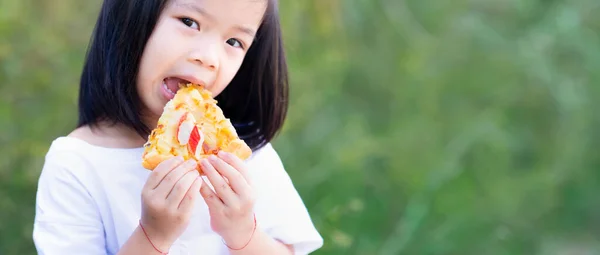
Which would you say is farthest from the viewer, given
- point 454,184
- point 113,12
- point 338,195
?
point 454,184

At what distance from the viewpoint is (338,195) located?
234cm

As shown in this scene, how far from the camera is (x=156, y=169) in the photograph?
3.87 feet

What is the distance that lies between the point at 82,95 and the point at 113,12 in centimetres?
18

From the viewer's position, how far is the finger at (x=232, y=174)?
4.01ft

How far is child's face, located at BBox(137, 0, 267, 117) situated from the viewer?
4.17ft

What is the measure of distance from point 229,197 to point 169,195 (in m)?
0.10

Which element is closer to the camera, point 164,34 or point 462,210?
point 164,34

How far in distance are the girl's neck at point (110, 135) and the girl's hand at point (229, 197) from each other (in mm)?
209

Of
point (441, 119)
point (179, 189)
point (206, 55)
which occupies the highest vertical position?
point (441, 119)

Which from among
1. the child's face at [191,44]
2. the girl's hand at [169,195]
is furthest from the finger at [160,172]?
the child's face at [191,44]

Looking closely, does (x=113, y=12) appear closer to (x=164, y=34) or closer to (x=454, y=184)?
(x=164, y=34)

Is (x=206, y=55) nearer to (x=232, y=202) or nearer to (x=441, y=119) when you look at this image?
(x=232, y=202)

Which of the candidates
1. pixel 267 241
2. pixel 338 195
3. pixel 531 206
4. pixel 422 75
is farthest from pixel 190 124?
pixel 531 206

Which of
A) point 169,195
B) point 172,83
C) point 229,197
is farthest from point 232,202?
point 172,83
